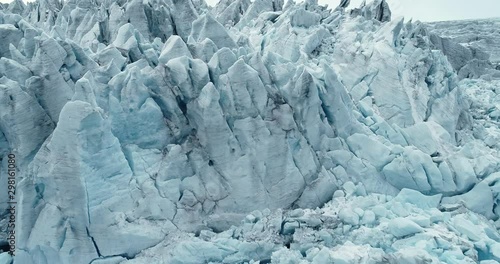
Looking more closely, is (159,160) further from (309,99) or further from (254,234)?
(309,99)

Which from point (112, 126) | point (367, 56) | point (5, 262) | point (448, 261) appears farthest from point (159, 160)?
point (367, 56)

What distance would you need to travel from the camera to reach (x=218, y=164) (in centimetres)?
902

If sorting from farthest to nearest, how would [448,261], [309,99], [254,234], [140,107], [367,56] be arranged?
1. [367,56]
2. [309,99]
3. [140,107]
4. [254,234]
5. [448,261]

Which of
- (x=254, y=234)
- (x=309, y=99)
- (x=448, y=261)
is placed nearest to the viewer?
(x=448, y=261)

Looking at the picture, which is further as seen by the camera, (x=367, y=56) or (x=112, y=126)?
(x=367, y=56)

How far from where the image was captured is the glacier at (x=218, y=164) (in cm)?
802

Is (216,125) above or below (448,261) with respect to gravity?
above

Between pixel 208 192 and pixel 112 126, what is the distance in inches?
90.7

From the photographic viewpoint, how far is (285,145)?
30.7ft

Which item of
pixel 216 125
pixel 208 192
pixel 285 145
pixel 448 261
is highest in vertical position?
pixel 216 125

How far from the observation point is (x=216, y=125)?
889 centimetres

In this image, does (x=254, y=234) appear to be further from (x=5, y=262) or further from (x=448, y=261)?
(x=5, y=262)

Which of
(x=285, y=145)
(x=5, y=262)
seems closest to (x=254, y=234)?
(x=285, y=145)

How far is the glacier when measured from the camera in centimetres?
802
